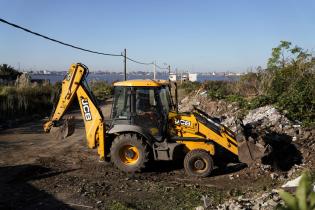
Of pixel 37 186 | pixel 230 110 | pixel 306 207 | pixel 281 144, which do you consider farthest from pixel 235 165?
pixel 306 207

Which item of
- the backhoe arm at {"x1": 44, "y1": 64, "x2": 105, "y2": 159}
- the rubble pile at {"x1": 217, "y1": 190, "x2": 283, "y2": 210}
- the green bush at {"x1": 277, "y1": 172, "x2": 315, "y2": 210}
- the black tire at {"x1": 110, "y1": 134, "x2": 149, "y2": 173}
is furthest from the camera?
the backhoe arm at {"x1": 44, "y1": 64, "x2": 105, "y2": 159}

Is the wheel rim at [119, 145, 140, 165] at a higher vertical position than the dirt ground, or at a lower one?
higher

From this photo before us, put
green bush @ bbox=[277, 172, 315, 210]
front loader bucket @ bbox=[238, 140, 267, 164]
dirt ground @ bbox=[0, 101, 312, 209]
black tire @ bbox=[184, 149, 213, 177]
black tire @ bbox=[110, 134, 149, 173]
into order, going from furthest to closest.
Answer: black tire @ bbox=[110, 134, 149, 173] < black tire @ bbox=[184, 149, 213, 177] < front loader bucket @ bbox=[238, 140, 267, 164] < dirt ground @ bbox=[0, 101, 312, 209] < green bush @ bbox=[277, 172, 315, 210]

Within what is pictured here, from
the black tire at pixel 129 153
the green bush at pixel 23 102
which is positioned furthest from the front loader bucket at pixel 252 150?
the green bush at pixel 23 102

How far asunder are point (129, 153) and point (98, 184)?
4.23 ft

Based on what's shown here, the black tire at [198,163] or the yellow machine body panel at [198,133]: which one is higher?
the yellow machine body panel at [198,133]

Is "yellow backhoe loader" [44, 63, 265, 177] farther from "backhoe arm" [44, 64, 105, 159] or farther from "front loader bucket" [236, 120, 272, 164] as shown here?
"front loader bucket" [236, 120, 272, 164]

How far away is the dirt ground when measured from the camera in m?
7.46

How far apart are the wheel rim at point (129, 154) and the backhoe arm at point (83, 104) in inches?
18.6

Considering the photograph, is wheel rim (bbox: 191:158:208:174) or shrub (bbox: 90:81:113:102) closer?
wheel rim (bbox: 191:158:208:174)

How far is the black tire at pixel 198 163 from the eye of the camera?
9.30 m

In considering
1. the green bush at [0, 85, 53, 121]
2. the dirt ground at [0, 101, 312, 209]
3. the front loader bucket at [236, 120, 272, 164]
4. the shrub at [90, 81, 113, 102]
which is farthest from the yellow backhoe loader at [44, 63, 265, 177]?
the shrub at [90, 81, 113, 102]

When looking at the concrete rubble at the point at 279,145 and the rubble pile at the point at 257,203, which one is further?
the concrete rubble at the point at 279,145

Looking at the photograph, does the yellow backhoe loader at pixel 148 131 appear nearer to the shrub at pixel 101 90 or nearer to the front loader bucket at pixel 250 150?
the front loader bucket at pixel 250 150
